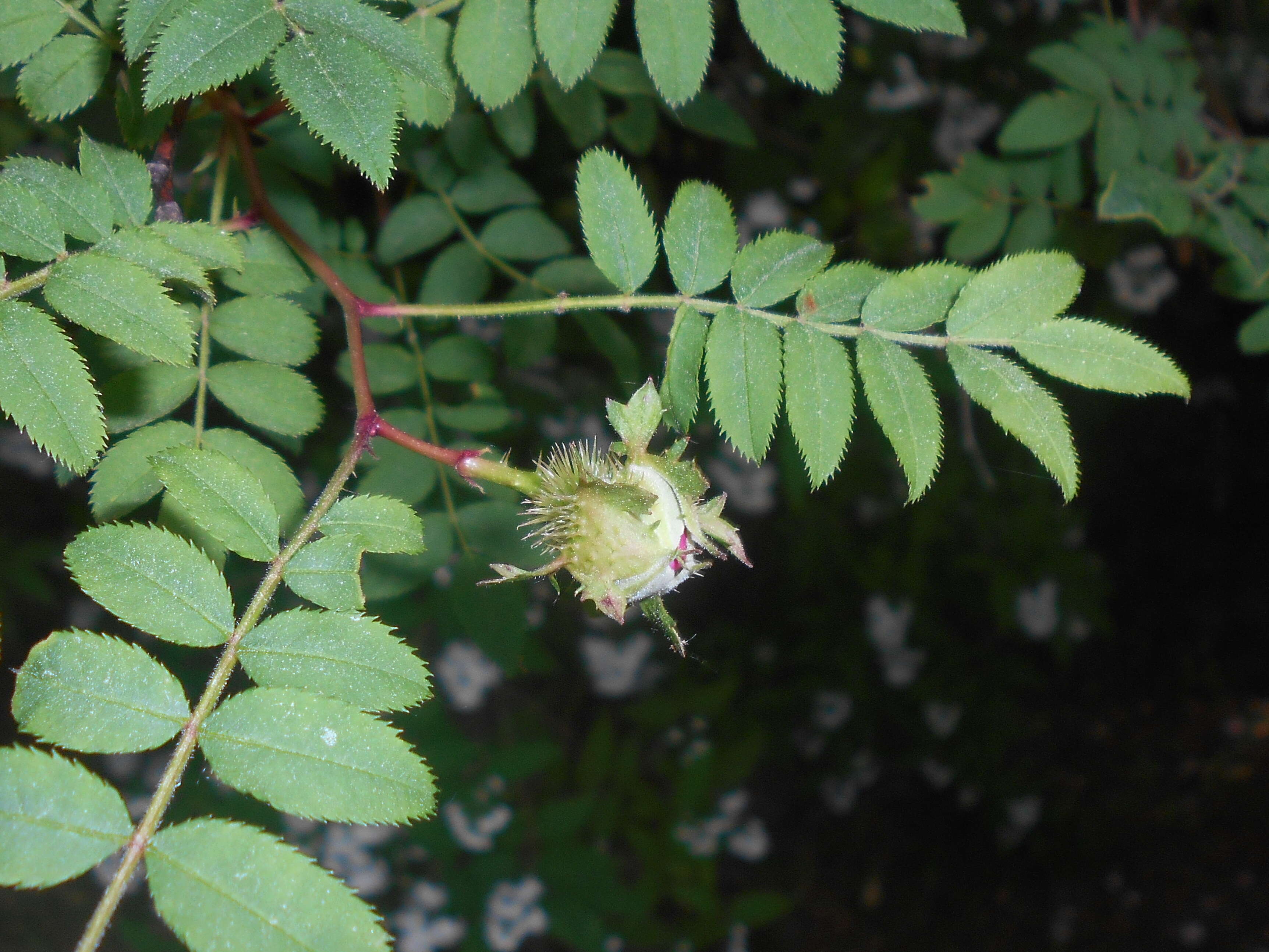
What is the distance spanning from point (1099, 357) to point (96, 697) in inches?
50.5

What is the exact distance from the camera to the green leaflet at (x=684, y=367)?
4.01 feet

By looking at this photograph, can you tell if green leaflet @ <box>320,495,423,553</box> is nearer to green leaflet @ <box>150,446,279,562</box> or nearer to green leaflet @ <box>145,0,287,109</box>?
green leaflet @ <box>150,446,279,562</box>

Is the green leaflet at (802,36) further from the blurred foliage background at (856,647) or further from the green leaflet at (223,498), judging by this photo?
the green leaflet at (223,498)

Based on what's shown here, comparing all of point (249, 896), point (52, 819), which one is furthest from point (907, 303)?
point (52, 819)

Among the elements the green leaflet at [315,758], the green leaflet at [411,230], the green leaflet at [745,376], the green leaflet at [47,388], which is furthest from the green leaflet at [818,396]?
the green leaflet at [411,230]

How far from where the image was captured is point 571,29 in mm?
1211

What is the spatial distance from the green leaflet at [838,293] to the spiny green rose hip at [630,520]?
0.27m

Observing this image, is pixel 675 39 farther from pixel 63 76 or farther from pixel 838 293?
pixel 63 76

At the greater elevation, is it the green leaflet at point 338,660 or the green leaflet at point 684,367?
the green leaflet at point 684,367

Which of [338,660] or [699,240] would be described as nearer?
[338,660]

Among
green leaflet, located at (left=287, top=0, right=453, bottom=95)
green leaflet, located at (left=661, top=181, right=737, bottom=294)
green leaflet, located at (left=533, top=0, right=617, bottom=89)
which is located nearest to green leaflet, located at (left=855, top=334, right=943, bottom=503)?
green leaflet, located at (left=661, top=181, right=737, bottom=294)

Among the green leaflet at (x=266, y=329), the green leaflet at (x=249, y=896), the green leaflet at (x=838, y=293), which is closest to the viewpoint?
the green leaflet at (x=249, y=896)

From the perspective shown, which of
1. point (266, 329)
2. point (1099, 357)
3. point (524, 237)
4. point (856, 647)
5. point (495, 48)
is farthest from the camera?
point (856, 647)

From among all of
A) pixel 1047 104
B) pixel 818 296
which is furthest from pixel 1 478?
pixel 1047 104
